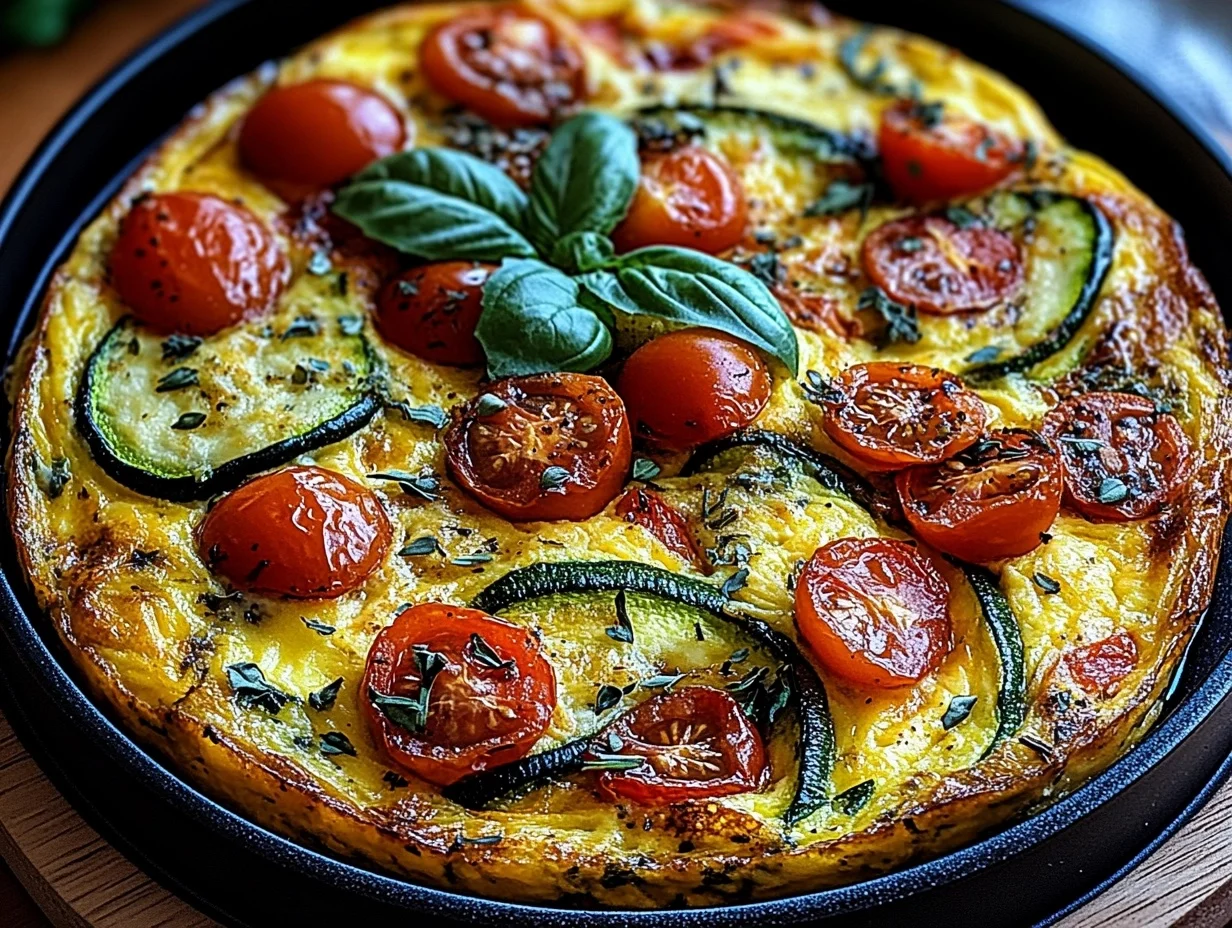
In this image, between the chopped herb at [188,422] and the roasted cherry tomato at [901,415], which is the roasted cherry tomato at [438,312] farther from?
the roasted cherry tomato at [901,415]

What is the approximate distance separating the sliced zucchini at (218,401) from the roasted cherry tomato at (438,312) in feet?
0.40

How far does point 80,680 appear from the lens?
3.48 meters

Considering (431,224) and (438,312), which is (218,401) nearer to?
(438,312)

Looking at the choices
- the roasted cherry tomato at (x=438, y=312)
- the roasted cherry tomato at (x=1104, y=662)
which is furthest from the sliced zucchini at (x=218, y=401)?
the roasted cherry tomato at (x=1104, y=662)

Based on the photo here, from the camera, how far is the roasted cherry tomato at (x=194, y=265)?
13.5 ft

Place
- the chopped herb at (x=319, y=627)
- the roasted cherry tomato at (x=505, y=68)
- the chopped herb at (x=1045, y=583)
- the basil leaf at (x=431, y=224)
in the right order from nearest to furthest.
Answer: the chopped herb at (x=319, y=627)
the chopped herb at (x=1045, y=583)
the basil leaf at (x=431, y=224)
the roasted cherry tomato at (x=505, y=68)

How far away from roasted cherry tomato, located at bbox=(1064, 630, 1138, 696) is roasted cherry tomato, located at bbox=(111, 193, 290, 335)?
242 cm

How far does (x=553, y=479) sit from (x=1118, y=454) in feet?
4.93

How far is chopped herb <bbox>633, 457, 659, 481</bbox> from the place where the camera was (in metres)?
3.78

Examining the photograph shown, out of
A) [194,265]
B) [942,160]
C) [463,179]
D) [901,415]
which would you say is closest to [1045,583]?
[901,415]

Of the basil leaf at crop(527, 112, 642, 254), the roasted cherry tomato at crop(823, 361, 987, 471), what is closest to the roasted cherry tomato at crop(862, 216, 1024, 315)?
the roasted cherry tomato at crop(823, 361, 987, 471)

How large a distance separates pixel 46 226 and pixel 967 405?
304cm

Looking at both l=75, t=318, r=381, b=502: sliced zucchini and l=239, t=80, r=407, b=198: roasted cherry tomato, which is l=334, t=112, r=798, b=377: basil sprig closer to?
l=239, t=80, r=407, b=198: roasted cherry tomato

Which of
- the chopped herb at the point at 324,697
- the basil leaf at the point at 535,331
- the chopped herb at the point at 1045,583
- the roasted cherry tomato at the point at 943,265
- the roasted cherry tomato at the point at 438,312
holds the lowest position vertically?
the chopped herb at the point at 324,697
